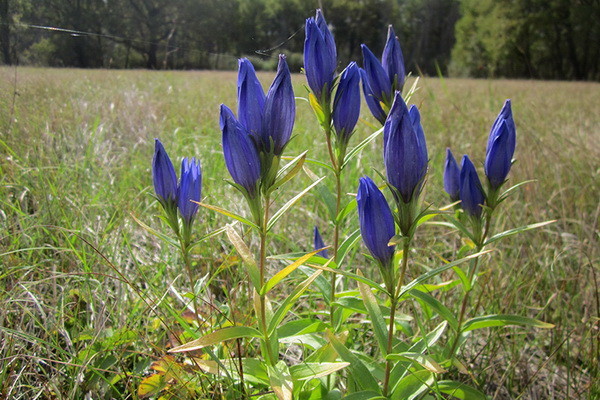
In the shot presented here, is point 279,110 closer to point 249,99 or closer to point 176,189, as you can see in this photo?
point 249,99

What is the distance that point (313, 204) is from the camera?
2.41 meters

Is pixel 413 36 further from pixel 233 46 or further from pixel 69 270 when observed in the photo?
pixel 69 270

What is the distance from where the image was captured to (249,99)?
0.93 metres

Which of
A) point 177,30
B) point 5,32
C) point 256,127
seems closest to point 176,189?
point 256,127

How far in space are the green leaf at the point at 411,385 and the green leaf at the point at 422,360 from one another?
0.15ft

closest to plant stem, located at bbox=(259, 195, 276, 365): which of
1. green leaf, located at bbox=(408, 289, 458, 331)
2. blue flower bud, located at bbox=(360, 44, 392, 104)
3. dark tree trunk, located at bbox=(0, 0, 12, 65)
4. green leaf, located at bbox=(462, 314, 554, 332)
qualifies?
green leaf, located at bbox=(408, 289, 458, 331)

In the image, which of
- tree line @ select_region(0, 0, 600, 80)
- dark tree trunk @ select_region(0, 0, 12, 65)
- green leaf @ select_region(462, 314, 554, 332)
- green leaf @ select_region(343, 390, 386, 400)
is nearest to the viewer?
green leaf @ select_region(343, 390, 386, 400)

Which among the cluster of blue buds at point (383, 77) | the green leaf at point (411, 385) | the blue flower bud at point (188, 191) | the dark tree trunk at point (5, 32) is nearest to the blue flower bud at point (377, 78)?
the cluster of blue buds at point (383, 77)

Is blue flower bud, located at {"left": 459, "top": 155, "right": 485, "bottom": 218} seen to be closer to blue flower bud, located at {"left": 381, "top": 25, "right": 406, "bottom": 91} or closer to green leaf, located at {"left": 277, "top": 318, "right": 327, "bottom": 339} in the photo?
blue flower bud, located at {"left": 381, "top": 25, "right": 406, "bottom": 91}

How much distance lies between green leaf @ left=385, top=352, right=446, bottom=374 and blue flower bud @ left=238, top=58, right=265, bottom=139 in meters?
0.53

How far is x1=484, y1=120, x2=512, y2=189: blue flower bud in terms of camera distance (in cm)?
111

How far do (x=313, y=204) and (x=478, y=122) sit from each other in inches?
101

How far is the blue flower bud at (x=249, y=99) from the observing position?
0.92 meters

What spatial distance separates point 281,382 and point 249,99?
21.9 inches
